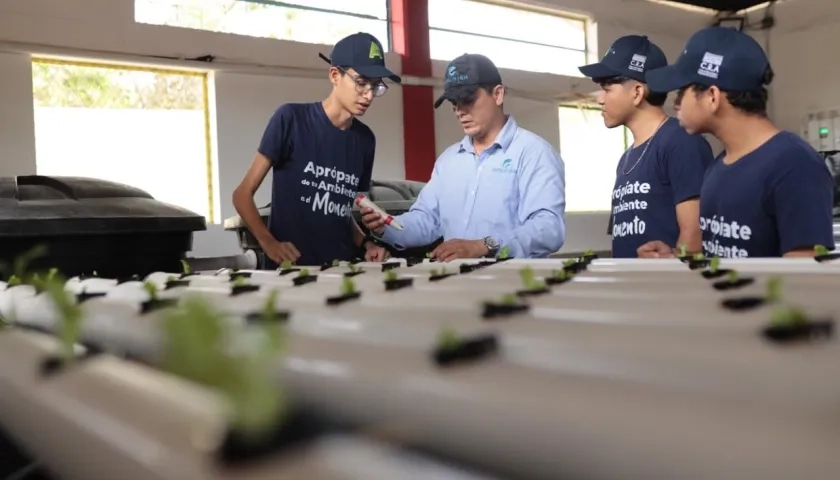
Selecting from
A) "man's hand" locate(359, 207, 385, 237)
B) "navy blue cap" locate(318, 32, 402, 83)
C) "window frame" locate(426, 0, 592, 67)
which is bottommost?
"man's hand" locate(359, 207, 385, 237)

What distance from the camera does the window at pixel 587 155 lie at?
23.7ft

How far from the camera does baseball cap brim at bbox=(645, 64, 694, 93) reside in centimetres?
174

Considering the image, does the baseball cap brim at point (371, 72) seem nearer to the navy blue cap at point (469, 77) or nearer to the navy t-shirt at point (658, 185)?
the navy blue cap at point (469, 77)

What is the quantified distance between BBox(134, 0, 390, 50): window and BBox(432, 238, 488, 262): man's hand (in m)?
3.59

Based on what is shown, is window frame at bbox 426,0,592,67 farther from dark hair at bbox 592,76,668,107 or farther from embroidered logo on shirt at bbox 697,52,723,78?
embroidered logo on shirt at bbox 697,52,723,78

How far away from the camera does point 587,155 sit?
738 cm

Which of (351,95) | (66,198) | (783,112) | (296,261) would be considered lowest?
(296,261)

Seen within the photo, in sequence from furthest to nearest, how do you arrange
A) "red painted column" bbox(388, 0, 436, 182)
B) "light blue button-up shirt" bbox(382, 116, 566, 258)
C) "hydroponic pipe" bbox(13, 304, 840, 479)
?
"red painted column" bbox(388, 0, 436, 182) → "light blue button-up shirt" bbox(382, 116, 566, 258) → "hydroponic pipe" bbox(13, 304, 840, 479)

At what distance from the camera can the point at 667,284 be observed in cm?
79

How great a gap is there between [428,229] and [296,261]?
434 mm

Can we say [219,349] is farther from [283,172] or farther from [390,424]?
[283,172]

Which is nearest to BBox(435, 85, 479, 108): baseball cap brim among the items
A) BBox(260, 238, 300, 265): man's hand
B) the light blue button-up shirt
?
the light blue button-up shirt

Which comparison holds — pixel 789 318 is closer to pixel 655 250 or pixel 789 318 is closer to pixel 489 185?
pixel 655 250

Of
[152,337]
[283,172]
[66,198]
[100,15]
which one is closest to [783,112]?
[100,15]
